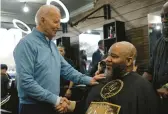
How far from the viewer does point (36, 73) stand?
1856mm

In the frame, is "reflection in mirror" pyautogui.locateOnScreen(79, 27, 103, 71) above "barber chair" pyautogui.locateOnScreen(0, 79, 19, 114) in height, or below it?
above

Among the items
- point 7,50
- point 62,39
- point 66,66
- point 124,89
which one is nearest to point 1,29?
point 7,50

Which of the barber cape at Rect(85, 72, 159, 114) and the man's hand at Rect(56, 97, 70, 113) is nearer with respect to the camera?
the barber cape at Rect(85, 72, 159, 114)

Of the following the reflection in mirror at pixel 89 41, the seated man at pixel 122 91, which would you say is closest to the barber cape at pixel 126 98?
the seated man at pixel 122 91

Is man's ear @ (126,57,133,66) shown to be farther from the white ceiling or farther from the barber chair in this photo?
the white ceiling

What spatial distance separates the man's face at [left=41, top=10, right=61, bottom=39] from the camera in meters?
1.95

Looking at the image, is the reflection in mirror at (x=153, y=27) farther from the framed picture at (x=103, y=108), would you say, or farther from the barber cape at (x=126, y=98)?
the framed picture at (x=103, y=108)

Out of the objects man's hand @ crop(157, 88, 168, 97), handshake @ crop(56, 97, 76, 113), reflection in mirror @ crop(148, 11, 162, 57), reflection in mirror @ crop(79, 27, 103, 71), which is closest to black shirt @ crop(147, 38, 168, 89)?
man's hand @ crop(157, 88, 168, 97)

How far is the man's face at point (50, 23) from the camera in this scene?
76.9 inches

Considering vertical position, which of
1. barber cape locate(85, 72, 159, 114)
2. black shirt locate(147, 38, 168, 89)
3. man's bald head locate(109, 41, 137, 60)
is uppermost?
man's bald head locate(109, 41, 137, 60)

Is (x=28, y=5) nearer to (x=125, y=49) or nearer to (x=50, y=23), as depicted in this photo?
(x=50, y=23)

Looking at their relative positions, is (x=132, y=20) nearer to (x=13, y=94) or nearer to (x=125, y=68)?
(x=13, y=94)

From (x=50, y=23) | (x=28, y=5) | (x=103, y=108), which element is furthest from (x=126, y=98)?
(x=28, y=5)

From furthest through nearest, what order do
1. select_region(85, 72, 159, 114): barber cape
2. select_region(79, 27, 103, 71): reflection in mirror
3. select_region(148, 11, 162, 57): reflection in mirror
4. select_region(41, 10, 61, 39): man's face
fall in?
select_region(79, 27, 103, 71): reflection in mirror, select_region(148, 11, 162, 57): reflection in mirror, select_region(41, 10, 61, 39): man's face, select_region(85, 72, 159, 114): barber cape
